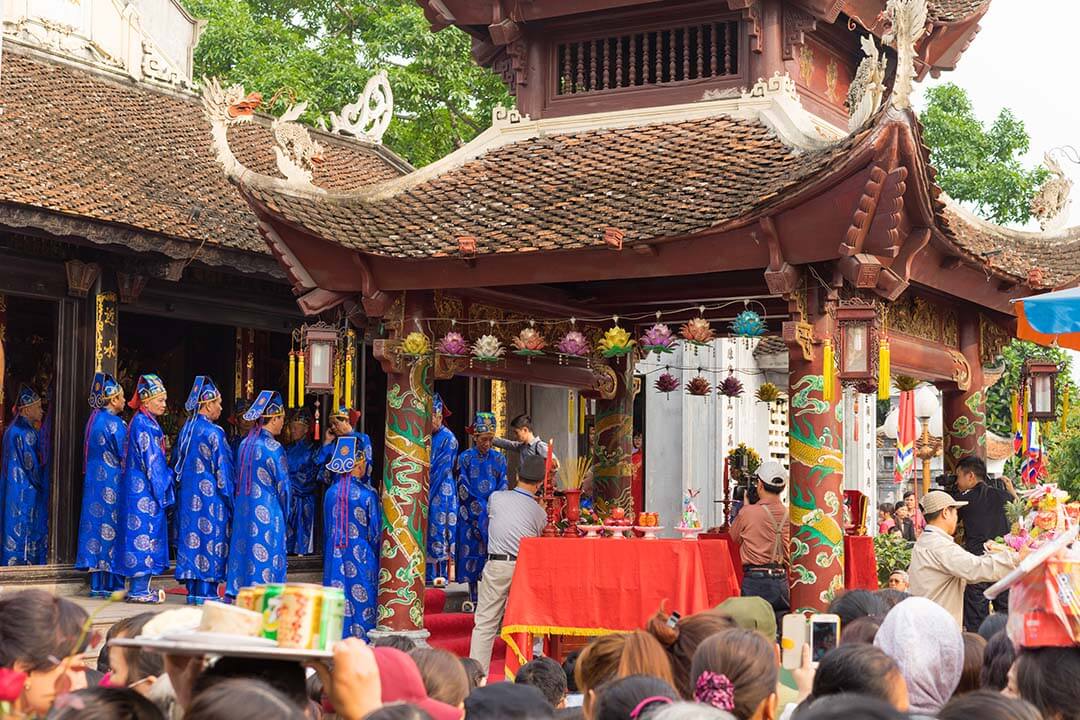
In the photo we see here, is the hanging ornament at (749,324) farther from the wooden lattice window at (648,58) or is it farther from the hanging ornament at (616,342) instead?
the wooden lattice window at (648,58)

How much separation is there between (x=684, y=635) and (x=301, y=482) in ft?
29.1

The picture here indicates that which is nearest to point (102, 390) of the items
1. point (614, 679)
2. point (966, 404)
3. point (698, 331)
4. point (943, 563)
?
point (698, 331)

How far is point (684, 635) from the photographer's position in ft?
16.6

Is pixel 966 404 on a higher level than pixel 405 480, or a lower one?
higher

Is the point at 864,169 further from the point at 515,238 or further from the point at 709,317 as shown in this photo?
the point at 709,317

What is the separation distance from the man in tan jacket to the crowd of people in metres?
2.42

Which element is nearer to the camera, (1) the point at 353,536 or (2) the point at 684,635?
(2) the point at 684,635

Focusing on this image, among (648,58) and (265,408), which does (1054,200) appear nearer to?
(648,58)

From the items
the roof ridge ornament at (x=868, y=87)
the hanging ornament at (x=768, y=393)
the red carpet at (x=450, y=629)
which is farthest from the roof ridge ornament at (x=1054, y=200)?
the red carpet at (x=450, y=629)

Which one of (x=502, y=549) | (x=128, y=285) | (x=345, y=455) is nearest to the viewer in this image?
(x=502, y=549)

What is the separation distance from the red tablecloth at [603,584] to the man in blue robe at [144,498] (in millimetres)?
2999

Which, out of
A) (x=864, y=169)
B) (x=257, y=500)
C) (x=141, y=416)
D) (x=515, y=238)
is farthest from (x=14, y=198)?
(x=864, y=169)

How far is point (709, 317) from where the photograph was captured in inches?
482

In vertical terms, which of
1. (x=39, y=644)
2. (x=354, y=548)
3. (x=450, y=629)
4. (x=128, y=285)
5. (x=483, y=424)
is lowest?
(x=450, y=629)
